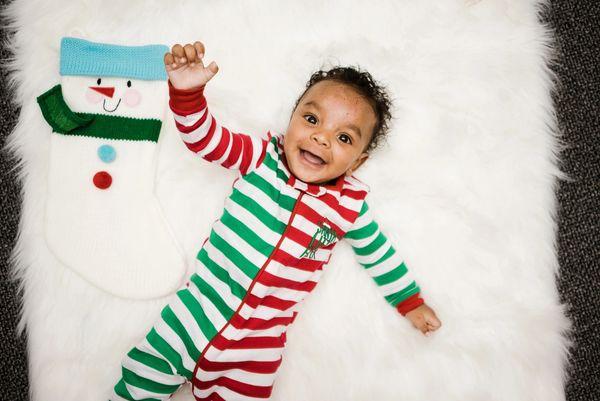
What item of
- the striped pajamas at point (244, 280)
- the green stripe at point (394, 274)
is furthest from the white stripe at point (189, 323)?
the green stripe at point (394, 274)

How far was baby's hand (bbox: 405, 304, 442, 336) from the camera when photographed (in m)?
1.00

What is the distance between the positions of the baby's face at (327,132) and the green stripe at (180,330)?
39 cm

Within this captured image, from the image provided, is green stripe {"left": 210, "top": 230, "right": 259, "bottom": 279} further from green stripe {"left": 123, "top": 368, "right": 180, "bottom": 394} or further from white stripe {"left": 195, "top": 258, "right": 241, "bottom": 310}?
green stripe {"left": 123, "top": 368, "right": 180, "bottom": 394}

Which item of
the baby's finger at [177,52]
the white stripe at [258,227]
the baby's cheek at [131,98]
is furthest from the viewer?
the baby's cheek at [131,98]

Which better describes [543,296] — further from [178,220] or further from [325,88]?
[178,220]

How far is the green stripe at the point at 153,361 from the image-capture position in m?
0.90

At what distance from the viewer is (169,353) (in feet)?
2.96

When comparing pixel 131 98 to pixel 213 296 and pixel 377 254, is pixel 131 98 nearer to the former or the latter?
pixel 213 296

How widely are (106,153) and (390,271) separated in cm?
70

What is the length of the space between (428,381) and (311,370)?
0.27 metres

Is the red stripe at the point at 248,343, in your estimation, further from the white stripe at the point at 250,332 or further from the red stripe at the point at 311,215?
the red stripe at the point at 311,215

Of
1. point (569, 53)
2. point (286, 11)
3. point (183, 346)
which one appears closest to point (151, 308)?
point (183, 346)

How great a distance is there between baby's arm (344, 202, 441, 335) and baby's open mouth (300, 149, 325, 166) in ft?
0.53

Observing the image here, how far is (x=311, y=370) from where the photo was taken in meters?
1.00
